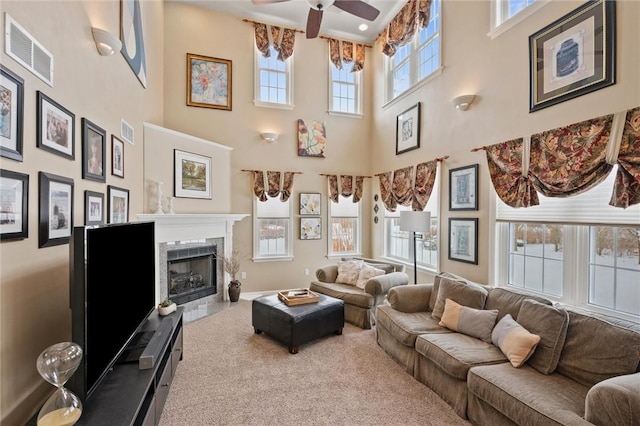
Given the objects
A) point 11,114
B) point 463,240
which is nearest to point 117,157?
point 11,114

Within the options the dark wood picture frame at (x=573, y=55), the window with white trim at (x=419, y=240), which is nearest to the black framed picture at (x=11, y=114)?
the dark wood picture frame at (x=573, y=55)

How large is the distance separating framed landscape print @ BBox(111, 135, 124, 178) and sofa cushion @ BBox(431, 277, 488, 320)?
345cm

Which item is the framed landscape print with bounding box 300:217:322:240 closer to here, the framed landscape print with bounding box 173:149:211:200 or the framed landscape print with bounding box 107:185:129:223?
the framed landscape print with bounding box 173:149:211:200

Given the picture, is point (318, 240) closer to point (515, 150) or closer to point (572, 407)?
point (515, 150)

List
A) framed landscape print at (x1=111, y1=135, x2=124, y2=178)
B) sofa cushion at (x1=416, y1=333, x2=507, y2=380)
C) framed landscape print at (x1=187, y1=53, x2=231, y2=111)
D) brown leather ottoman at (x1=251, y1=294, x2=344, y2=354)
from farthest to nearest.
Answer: framed landscape print at (x1=187, y1=53, x2=231, y2=111) → brown leather ottoman at (x1=251, y1=294, x2=344, y2=354) → framed landscape print at (x1=111, y1=135, x2=124, y2=178) → sofa cushion at (x1=416, y1=333, x2=507, y2=380)

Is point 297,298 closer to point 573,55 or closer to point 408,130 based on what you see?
point 408,130

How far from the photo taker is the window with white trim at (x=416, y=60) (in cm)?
457

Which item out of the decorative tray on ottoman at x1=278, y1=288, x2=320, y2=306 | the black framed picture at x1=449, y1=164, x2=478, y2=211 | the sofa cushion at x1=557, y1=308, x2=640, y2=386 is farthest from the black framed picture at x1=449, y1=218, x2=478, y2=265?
the decorative tray on ottoman at x1=278, y1=288, x2=320, y2=306

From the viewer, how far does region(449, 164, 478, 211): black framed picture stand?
3.76 m

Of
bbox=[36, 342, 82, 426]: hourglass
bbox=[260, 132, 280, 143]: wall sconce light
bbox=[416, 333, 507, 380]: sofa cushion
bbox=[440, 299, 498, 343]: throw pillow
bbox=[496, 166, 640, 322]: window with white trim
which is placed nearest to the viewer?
bbox=[36, 342, 82, 426]: hourglass

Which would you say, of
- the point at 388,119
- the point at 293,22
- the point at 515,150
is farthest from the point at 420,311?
the point at 293,22

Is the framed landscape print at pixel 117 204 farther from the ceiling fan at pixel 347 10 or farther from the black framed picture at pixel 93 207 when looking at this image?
the ceiling fan at pixel 347 10

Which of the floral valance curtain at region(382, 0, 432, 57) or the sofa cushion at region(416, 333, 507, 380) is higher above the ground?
the floral valance curtain at region(382, 0, 432, 57)

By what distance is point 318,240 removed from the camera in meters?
6.07
